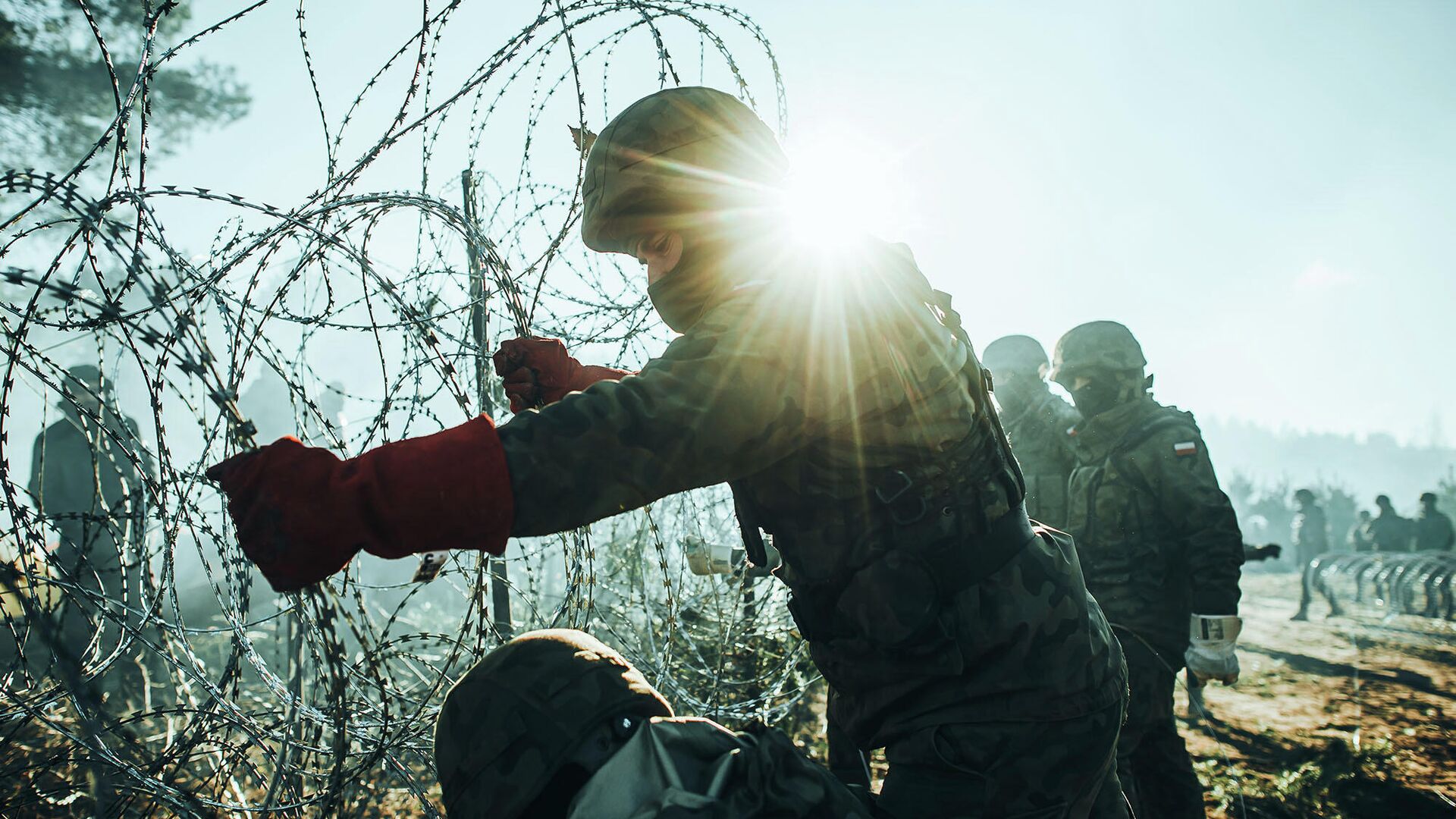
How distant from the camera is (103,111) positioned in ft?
37.2

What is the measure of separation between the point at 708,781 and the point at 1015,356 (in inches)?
215

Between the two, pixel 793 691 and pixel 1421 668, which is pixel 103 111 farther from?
pixel 1421 668

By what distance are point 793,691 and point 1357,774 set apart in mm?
3594

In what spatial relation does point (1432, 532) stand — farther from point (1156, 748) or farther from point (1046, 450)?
point (1156, 748)

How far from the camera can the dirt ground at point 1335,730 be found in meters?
4.22

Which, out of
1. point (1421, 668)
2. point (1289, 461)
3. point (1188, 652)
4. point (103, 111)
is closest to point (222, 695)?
point (1188, 652)

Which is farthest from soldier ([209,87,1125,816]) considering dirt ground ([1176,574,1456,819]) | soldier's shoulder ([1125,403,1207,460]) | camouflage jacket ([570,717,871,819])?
dirt ground ([1176,574,1456,819])

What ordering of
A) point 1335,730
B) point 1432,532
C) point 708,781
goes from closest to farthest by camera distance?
point 708,781, point 1335,730, point 1432,532

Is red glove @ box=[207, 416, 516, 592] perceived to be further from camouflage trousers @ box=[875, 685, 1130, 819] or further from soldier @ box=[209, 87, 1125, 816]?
camouflage trousers @ box=[875, 685, 1130, 819]

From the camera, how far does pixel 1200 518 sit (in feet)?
12.2

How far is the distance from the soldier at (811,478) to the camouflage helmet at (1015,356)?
4.61 meters

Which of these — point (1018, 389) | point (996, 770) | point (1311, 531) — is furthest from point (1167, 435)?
point (1311, 531)

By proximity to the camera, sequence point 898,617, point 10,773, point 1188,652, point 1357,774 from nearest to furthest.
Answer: point 898,617, point 10,773, point 1188,652, point 1357,774

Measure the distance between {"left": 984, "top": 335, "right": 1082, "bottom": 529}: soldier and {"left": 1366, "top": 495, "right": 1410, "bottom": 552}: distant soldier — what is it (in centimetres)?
1299
